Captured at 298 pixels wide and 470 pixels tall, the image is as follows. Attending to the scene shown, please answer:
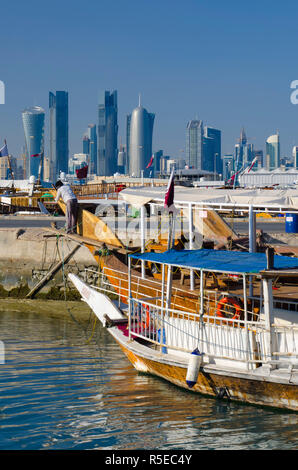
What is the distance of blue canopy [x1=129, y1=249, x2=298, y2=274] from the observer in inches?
511

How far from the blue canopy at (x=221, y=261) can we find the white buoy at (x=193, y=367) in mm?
1701

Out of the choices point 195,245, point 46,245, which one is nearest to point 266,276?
point 195,245

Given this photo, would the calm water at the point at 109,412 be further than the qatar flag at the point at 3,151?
No

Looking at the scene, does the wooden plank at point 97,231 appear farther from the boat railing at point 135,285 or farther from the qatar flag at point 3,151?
the qatar flag at point 3,151

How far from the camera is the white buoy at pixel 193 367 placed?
1316 centimetres

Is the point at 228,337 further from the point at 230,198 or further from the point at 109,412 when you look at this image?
the point at 230,198

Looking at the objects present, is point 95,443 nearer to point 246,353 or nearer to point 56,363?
point 246,353

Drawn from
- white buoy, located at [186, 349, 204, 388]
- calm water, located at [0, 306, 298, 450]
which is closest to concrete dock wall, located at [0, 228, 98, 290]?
calm water, located at [0, 306, 298, 450]

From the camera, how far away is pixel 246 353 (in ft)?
43.0

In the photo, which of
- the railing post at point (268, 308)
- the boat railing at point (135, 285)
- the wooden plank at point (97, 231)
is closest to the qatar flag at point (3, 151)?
the wooden plank at point (97, 231)

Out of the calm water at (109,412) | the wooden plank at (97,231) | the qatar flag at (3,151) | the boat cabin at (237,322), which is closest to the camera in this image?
the calm water at (109,412)

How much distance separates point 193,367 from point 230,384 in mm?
808
